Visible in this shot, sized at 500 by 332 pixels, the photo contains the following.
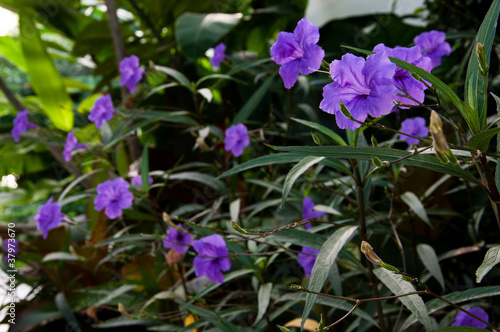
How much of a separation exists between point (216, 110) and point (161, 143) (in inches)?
11.0

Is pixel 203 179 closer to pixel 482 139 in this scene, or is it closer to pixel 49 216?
pixel 49 216

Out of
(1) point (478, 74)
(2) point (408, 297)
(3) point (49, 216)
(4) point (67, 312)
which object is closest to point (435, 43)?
(1) point (478, 74)

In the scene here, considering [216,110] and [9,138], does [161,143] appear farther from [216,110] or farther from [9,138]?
[9,138]

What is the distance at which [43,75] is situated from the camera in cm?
171

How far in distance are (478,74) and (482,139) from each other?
3.5 inches

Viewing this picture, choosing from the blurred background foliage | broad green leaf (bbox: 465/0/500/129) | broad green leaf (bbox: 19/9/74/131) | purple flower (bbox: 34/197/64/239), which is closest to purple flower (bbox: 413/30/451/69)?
the blurred background foliage

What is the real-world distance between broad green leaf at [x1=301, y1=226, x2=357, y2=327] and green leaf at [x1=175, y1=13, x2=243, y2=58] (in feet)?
2.86

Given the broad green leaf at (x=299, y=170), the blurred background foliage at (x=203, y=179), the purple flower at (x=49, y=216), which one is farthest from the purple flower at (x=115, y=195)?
the broad green leaf at (x=299, y=170)

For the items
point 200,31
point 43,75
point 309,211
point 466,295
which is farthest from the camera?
point 43,75

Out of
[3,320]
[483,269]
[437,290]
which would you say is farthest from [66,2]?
[483,269]

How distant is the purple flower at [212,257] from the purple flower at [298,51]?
301 millimetres

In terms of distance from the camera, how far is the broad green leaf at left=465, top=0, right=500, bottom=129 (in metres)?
0.45

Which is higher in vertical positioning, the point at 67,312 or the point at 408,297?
the point at 408,297

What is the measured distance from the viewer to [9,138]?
171 centimetres
